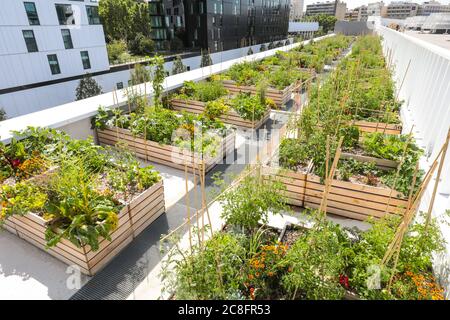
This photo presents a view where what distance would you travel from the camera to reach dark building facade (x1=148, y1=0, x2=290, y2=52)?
64.1 feet

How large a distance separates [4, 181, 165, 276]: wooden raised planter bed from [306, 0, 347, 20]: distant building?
105986 millimetres

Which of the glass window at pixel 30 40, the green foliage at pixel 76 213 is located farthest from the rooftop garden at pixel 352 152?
the glass window at pixel 30 40

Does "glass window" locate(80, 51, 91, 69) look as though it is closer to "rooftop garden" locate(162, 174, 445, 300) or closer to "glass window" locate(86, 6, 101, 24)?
"glass window" locate(86, 6, 101, 24)

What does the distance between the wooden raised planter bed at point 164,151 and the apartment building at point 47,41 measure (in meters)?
10.8

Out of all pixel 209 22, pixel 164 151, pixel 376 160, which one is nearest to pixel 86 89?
pixel 164 151

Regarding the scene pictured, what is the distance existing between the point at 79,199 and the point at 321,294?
219 cm

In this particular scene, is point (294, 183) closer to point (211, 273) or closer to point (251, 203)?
point (251, 203)

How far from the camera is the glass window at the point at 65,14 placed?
14648 millimetres

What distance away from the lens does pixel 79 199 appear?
8.20 feet

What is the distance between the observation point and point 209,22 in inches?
767

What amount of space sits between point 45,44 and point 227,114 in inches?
534

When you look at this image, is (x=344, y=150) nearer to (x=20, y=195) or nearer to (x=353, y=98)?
(x=353, y=98)

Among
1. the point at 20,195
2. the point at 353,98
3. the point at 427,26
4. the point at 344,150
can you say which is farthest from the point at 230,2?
the point at 427,26

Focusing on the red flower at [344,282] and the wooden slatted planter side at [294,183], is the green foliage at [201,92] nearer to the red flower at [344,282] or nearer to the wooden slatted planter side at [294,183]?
the wooden slatted planter side at [294,183]
